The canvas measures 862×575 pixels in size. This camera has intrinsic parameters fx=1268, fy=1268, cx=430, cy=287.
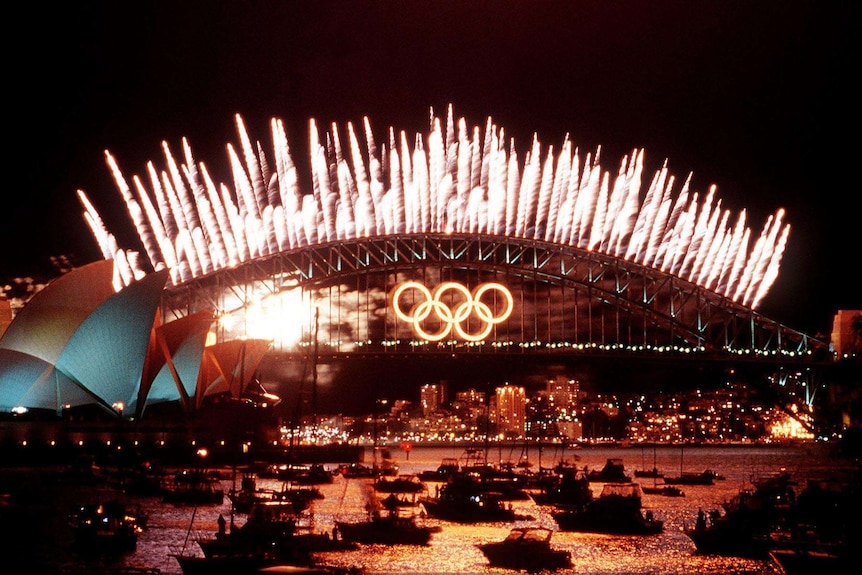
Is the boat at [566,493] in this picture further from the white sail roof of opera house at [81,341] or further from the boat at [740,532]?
the white sail roof of opera house at [81,341]

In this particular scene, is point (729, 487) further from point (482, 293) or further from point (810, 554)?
point (810, 554)

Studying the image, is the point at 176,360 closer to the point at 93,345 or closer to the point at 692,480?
the point at 93,345

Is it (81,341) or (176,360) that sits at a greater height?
(81,341)

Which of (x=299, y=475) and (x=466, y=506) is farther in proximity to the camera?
(x=299, y=475)

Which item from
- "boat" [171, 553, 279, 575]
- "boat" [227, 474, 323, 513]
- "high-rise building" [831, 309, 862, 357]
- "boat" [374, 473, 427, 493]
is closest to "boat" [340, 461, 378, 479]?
"boat" [374, 473, 427, 493]

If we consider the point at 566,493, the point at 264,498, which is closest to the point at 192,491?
the point at 264,498

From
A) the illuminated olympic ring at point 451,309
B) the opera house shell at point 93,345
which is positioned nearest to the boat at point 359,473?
the opera house shell at point 93,345

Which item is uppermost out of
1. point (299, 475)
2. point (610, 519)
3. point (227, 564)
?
point (299, 475)

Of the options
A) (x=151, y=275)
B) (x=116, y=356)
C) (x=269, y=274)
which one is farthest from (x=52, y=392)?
(x=269, y=274)
